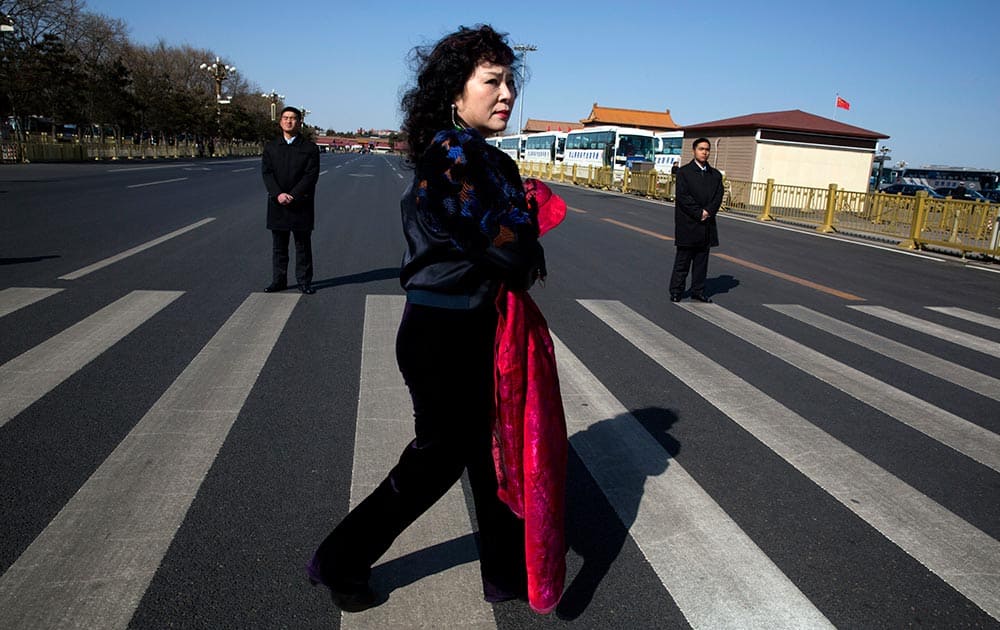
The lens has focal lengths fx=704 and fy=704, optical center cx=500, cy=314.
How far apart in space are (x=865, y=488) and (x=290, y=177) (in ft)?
19.2

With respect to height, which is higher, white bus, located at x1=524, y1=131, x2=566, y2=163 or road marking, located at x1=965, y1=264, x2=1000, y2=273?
white bus, located at x1=524, y1=131, x2=566, y2=163

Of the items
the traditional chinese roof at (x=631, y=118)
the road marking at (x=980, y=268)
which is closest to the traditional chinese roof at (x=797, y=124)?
the road marking at (x=980, y=268)

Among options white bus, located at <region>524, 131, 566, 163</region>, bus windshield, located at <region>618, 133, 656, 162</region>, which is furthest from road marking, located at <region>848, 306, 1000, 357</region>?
white bus, located at <region>524, 131, 566, 163</region>

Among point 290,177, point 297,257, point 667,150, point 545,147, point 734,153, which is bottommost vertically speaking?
point 297,257

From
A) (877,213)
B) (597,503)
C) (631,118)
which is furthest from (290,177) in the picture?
(631,118)

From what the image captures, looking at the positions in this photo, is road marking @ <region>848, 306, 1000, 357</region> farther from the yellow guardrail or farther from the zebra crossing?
the yellow guardrail

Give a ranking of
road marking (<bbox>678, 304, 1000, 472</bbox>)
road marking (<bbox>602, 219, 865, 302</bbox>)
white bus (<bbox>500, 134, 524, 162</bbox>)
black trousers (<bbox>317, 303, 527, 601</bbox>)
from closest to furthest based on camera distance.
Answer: black trousers (<bbox>317, 303, 527, 601</bbox>), road marking (<bbox>678, 304, 1000, 472</bbox>), road marking (<bbox>602, 219, 865, 302</bbox>), white bus (<bbox>500, 134, 524, 162</bbox>)

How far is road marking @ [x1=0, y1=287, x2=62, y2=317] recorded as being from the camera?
231 inches

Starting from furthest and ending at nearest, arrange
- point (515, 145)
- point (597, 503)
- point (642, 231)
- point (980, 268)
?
point (515, 145)
point (642, 231)
point (980, 268)
point (597, 503)

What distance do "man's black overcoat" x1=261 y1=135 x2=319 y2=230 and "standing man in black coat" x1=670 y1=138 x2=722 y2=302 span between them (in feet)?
13.0

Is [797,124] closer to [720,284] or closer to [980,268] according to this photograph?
[980,268]

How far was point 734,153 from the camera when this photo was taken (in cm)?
2578

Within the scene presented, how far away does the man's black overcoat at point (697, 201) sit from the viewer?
25.3 ft

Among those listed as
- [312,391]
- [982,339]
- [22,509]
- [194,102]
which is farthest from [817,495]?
[194,102]
